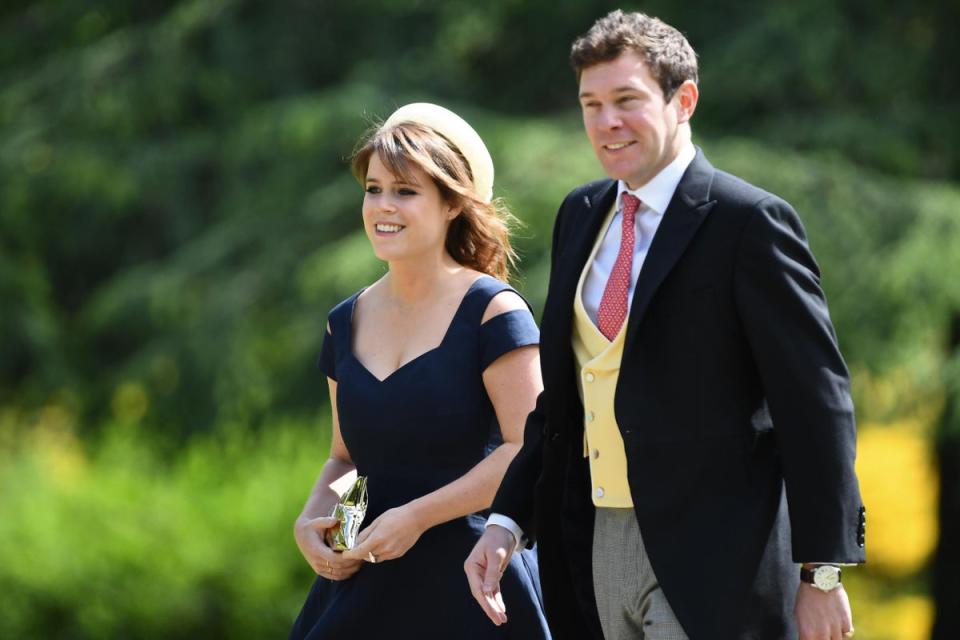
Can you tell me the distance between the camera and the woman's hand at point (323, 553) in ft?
10.2

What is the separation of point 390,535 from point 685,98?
111 centimetres

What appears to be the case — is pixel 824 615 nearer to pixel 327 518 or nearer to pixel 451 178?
pixel 327 518

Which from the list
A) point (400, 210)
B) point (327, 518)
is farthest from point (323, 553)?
point (400, 210)

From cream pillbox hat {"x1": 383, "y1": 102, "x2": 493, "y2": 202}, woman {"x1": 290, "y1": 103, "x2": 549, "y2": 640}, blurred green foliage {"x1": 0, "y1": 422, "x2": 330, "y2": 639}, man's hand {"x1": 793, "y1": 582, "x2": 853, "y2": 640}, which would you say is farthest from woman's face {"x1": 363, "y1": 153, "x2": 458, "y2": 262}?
blurred green foliage {"x1": 0, "y1": 422, "x2": 330, "y2": 639}

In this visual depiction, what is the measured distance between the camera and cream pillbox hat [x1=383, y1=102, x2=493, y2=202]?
10.5ft

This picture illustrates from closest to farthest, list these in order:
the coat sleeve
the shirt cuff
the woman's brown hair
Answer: the coat sleeve → the shirt cuff → the woman's brown hair

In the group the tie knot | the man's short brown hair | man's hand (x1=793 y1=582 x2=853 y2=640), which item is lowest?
man's hand (x1=793 y1=582 x2=853 y2=640)

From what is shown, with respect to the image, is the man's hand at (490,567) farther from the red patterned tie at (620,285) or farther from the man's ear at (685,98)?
the man's ear at (685,98)

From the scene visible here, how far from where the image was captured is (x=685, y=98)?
2584 mm

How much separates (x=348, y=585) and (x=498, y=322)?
0.67 metres

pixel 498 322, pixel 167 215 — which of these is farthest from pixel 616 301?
pixel 167 215

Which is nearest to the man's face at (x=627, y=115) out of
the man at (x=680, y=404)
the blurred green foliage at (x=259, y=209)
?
the man at (x=680, y=404)

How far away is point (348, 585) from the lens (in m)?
3.17

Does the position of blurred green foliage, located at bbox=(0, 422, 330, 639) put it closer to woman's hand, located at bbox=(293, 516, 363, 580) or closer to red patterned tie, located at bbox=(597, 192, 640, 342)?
woman's hand, located at bbox=(293, 516, 363, 580)
